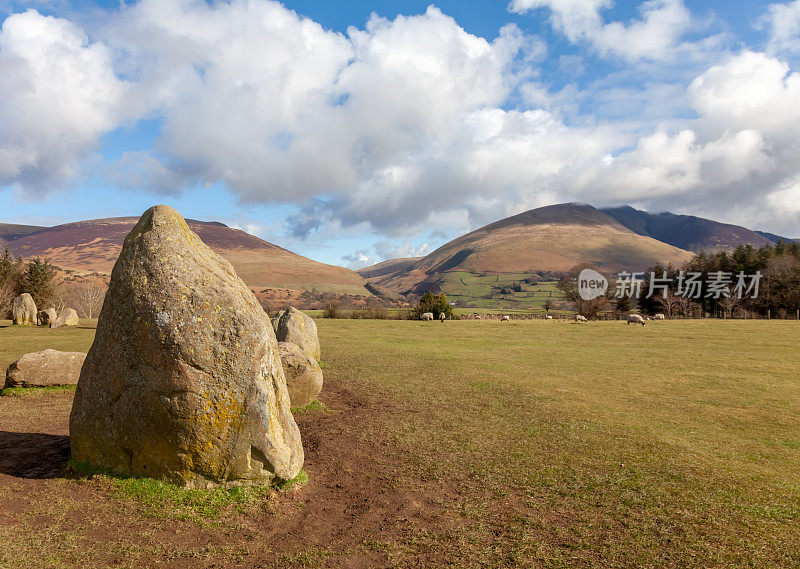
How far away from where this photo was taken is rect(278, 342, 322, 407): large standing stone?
11859mm

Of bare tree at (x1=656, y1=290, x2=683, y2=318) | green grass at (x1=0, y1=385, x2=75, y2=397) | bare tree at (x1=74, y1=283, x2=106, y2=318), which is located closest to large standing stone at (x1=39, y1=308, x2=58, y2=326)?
bare tree at (x1=74, y1=283, x2=106, y2=318)

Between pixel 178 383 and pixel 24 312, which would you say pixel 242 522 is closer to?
pixel 178 383

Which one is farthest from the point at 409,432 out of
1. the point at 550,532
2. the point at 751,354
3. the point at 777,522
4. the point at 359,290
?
the point at 359,290

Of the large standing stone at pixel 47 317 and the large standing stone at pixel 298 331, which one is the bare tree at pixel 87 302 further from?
the large standing stone at pixel 298 331

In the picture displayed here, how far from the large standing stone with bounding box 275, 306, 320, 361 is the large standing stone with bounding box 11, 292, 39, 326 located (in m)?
29.9

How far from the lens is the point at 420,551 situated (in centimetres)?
541

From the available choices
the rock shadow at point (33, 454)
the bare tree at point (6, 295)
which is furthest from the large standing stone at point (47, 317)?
the rock shadow at point (33, 454)

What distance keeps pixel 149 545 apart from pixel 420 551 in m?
3.31

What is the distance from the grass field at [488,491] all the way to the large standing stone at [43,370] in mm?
802

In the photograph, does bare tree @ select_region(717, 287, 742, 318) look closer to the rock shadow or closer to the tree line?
the rock shadow

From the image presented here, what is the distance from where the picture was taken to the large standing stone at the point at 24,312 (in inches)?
1374

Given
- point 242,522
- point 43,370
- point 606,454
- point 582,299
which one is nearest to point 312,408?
point 242,522

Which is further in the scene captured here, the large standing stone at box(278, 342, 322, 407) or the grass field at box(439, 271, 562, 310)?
the grass field at box(439, 271, 562, 310)

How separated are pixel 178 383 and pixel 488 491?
510cm
